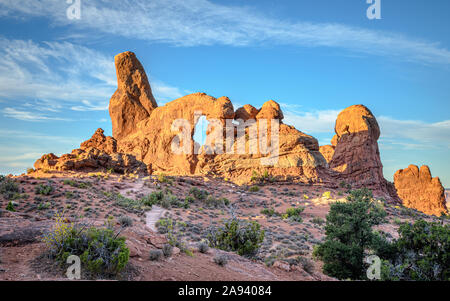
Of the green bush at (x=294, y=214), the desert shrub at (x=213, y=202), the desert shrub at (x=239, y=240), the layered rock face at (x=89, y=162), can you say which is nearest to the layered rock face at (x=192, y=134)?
the layered rock face at (x=89, y=162)

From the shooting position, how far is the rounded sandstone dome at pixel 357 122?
3722cm

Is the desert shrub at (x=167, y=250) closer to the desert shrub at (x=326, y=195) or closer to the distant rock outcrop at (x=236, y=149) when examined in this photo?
the desert shrub at (x=326, y=195)

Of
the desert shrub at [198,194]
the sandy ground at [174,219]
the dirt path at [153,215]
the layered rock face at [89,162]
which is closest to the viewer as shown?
the sandy ground at [174,219]

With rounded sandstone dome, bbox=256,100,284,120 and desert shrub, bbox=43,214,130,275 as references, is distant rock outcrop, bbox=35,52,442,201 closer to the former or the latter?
rounded sandstone dome, bbox=256,100,284,120

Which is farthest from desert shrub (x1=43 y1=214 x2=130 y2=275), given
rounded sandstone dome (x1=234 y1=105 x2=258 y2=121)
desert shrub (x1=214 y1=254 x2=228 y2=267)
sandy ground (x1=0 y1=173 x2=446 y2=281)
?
rounded sandstone dome (x1=234 y1=105 x2=258 y2=121)

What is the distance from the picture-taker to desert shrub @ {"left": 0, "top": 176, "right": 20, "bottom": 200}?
18.9m

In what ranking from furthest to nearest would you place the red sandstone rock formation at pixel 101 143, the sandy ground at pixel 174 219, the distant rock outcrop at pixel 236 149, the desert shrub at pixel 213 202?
the red sandstone rock formation at pixel 101 143 → the distant rock outcrop at pixel 236 149 → the desert shrub at pixel 213 202 → the sandy ground at pixel 174 219

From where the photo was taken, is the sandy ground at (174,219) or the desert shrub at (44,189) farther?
the desert shrub at (44,189)

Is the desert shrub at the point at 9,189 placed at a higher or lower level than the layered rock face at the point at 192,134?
lower

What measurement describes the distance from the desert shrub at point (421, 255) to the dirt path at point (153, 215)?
11.2 meters

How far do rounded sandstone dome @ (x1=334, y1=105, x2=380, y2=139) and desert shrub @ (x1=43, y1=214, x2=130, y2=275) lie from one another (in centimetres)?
3569

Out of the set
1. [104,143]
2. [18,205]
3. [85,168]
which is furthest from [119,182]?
[104,143]

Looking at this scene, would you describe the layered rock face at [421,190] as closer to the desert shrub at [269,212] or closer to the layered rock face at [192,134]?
the layered rock face at [192,134]

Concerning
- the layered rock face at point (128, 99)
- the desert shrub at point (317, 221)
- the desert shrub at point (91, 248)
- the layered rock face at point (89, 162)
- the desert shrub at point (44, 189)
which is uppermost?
the layered rock face at point (128, 99)
